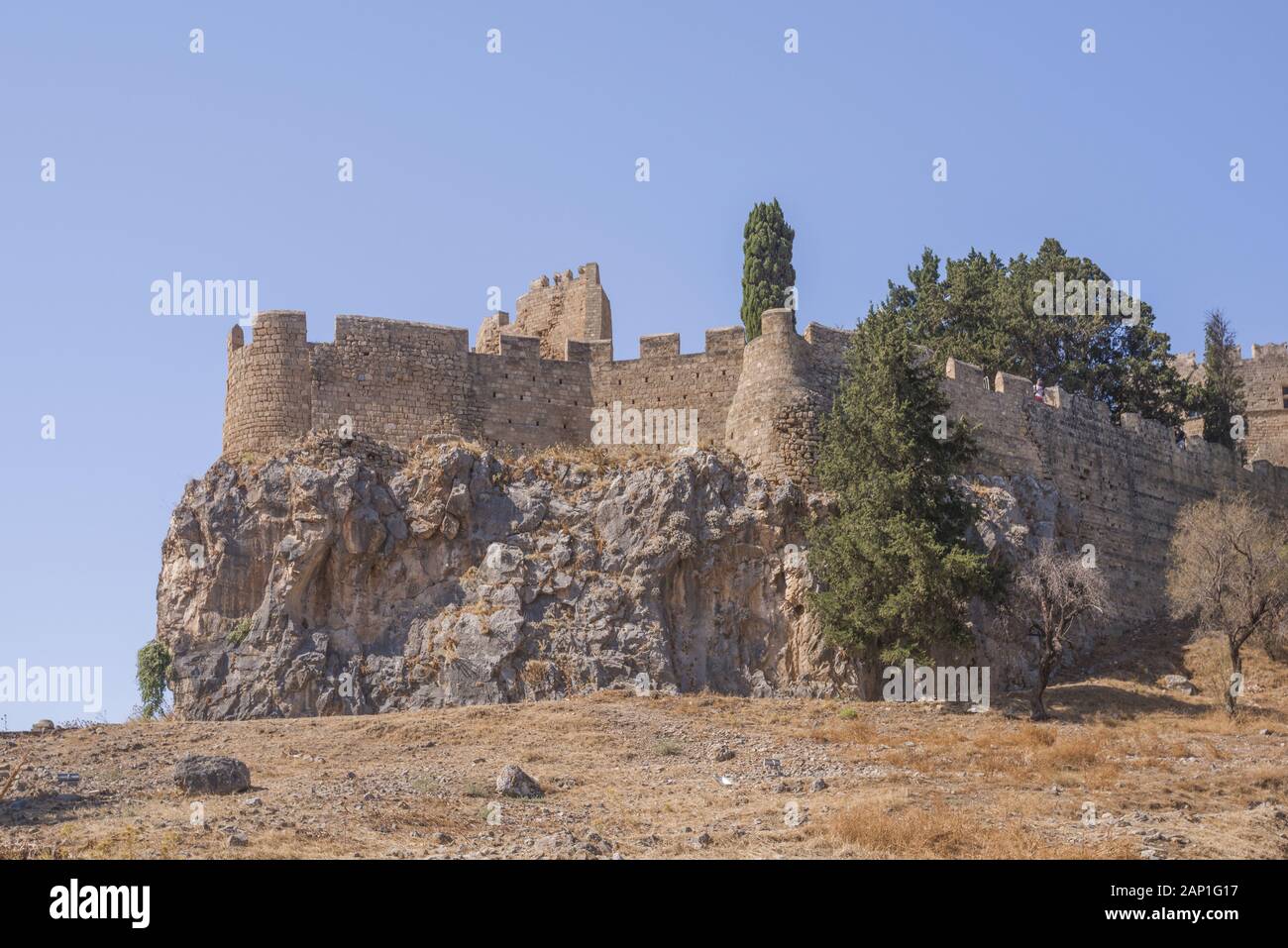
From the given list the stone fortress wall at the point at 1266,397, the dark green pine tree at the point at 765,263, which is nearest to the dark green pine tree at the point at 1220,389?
the stone fortress wall at the point at 1266,397

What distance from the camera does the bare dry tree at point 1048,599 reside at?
3144 centimetres

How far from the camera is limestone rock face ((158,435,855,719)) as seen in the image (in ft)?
106

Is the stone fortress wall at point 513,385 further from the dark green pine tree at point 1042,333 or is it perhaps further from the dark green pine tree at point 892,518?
the dark green pine tree at point 1042,333

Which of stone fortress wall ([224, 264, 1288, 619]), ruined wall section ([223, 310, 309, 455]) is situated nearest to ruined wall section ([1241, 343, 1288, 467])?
stone fortress wall ([224, 264, 1288, 619])

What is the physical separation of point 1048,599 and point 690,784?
1192cm

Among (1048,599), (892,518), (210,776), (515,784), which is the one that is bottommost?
(515,784)

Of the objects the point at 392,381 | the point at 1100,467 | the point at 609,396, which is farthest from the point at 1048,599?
the point at 392,381

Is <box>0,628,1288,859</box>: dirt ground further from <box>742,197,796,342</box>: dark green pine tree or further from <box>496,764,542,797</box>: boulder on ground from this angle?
<box>742,197,796,342</box>: dark green pine tree

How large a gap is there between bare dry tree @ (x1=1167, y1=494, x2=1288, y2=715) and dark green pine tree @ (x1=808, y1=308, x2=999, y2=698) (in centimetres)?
519

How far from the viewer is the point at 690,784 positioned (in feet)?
78.5

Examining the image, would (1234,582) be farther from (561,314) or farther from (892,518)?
(561,314)

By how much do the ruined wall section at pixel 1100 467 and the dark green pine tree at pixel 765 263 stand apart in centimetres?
614
